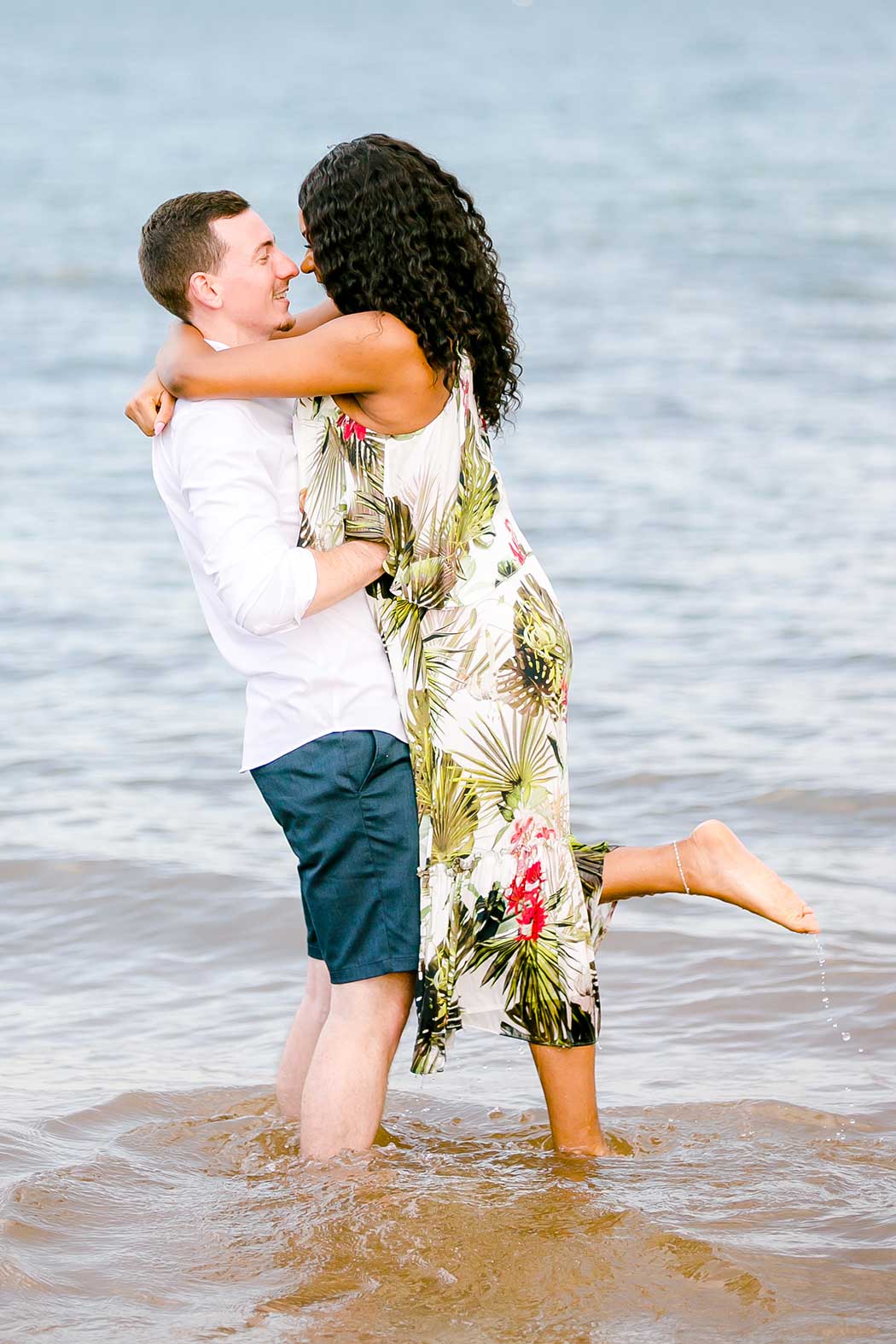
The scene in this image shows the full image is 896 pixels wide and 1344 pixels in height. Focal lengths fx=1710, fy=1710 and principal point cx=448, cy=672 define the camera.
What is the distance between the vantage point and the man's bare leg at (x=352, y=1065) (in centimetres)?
292

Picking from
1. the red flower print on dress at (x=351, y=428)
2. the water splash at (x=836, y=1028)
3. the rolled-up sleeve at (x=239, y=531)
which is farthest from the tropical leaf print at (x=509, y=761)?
the water splash at (x=836, y=1028)

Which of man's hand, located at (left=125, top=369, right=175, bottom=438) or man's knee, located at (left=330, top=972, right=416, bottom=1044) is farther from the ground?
man's hand, located at (left=125, top=369, right=175, bottom=438)

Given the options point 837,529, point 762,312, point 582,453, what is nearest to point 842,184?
point 762,312

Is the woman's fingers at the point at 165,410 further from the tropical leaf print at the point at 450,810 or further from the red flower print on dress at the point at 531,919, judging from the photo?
the red flower print on dress at the point at 531,919

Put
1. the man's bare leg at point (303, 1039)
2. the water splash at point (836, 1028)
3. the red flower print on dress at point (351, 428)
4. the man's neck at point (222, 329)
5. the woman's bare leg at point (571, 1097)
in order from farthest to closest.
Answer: the water splash at point (836, 1028), the man's bare leg at point (303, 1039), the woman's bare leg at point (571, 1097), the man's neck at point (222, 329), the red flower print on dress at point (351, 428)

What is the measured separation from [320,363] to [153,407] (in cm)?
34

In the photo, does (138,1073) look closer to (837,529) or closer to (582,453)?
(837,529)

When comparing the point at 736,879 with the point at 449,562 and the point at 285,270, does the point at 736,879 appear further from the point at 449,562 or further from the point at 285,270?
the point at 285,270

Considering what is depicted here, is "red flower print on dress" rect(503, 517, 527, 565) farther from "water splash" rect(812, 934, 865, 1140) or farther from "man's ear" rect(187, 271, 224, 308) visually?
"water splash" rect(812, 934, 865, 1140)

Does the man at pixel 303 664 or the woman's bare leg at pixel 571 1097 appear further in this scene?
the woman's bare leg at pixel 571 1097

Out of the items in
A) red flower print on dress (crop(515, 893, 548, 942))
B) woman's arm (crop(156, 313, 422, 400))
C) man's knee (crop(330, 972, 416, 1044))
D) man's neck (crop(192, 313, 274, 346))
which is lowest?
man's knee (crop(330, 972, 416, 1044))

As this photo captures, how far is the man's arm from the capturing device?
2.68 metres

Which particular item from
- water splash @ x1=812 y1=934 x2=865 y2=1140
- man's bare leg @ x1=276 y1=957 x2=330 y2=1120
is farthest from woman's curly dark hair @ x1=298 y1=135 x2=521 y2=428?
water splash @ x1=812 y1=934 x2=865 y2=1140

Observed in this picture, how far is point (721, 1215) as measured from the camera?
2971mm
